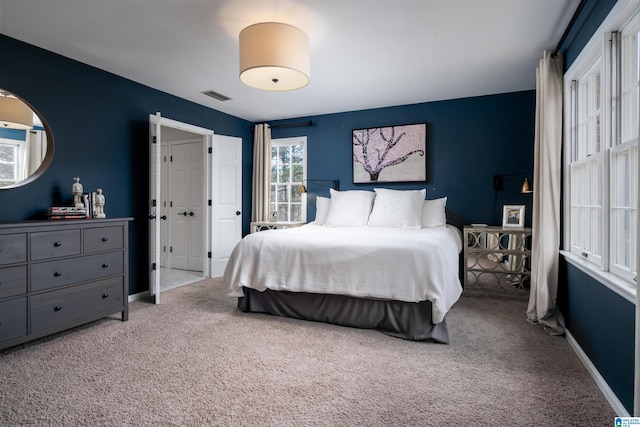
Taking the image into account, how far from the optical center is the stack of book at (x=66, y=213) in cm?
283

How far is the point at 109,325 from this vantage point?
9.71 ft

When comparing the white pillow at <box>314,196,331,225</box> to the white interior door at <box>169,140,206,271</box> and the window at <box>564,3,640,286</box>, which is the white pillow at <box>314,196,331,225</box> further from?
the window at <box>564,3,640,286</box>

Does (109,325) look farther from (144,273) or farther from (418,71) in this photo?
(418,71)

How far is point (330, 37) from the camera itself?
2787mm

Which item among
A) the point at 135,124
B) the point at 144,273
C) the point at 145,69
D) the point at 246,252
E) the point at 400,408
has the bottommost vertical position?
the point at 400,408

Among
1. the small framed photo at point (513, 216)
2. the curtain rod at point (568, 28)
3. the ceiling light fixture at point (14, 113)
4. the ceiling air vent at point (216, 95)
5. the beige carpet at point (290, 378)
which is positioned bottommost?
the beige carpet at point (290, 378)

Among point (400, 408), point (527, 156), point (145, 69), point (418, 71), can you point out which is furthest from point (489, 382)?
point (145, 69)

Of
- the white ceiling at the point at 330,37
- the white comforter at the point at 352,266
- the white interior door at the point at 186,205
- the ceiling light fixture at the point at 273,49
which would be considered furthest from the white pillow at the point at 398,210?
the white interior door at the point at 186,205

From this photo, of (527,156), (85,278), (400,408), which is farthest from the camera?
(527,156)

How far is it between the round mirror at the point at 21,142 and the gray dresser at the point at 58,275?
0.68m

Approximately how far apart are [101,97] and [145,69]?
0.52m

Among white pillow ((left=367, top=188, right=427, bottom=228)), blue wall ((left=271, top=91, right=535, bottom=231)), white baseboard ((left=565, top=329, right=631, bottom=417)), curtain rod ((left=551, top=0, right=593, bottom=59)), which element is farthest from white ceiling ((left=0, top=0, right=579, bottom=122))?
white baseboard ((left=565, top=329, right=631, bottom=417))

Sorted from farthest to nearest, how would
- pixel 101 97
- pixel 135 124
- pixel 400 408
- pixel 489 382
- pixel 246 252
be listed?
pixel 135 124, pixel 101 97, pixel 246 252, pixel 489 382, pixel 400 408

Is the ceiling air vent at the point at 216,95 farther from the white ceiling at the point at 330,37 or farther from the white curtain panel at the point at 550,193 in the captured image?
the white curtain panel at the point at 550,193
